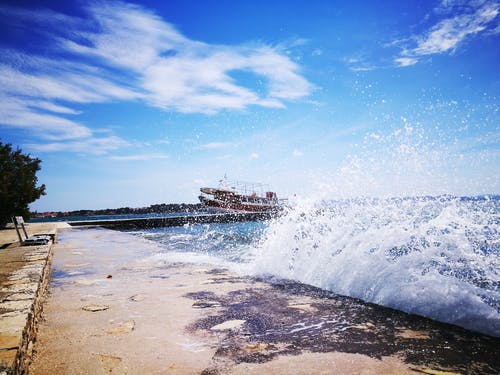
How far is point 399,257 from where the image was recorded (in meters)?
3.30

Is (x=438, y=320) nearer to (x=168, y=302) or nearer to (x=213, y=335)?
(x=213, y=335)

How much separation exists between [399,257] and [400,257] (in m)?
0.02

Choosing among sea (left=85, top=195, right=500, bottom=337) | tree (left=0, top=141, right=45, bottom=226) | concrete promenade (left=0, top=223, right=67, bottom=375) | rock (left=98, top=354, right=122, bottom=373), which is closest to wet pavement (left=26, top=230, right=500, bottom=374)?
rock (left=98, top=354, right=122, bottom=373)

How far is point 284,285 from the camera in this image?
3.73 metres

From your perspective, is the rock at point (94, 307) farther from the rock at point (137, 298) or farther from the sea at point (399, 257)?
the sea at point (399, 257)

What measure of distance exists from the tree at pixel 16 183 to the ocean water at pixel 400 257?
20756 millimetres

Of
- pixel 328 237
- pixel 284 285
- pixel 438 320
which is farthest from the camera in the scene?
pixel 328 237

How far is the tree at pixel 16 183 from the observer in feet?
61.5

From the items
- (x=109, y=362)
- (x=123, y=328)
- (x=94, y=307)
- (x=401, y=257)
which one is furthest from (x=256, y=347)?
(x=401, y=257)

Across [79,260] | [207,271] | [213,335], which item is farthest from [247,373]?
[79,260]

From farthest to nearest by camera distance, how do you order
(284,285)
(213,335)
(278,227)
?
(278,227) → (284,285) → (213,335)

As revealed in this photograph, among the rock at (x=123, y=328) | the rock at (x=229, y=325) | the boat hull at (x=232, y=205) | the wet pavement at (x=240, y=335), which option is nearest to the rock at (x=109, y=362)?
the wet pavement at (x=240, y=335)

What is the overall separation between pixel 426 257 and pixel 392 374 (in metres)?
1.89

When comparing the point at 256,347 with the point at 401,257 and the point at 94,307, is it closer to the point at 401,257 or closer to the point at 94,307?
the point at 94,307
